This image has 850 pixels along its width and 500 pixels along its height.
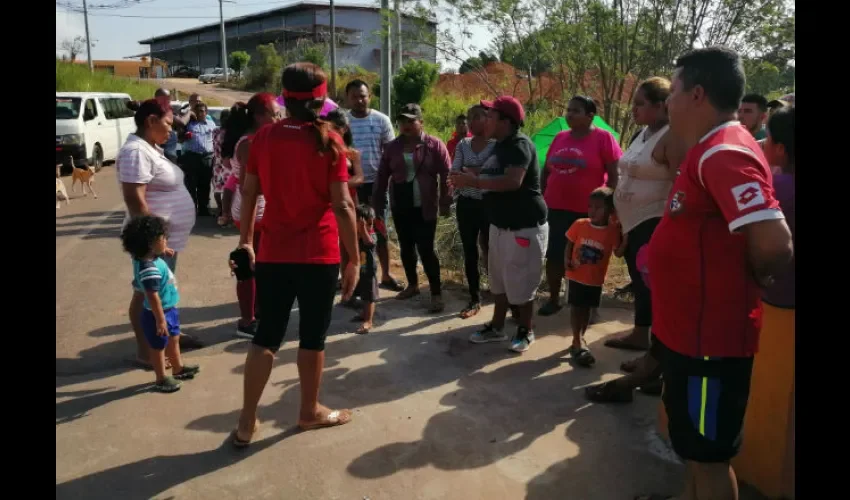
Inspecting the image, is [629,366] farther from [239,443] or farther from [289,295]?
[239,443]

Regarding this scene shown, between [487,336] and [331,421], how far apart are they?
5.44ft

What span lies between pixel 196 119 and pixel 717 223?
8015mm

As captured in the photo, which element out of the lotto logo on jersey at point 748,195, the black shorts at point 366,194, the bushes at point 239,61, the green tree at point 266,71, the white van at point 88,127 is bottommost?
the black shorts at point 366,194

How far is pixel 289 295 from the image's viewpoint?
3201 mm

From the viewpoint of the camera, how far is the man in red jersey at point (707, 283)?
2061mm

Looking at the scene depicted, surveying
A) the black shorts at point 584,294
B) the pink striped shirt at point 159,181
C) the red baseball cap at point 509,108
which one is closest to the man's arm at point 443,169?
the red baseball cap at point 509,108

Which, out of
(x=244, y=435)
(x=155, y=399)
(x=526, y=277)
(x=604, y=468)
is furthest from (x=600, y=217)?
(x=155, y=399)

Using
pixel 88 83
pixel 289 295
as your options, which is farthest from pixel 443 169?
pixel 88 83

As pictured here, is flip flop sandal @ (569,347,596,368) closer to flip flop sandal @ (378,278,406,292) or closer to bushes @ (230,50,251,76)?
flip flop sandal @ (378,278,406,292)

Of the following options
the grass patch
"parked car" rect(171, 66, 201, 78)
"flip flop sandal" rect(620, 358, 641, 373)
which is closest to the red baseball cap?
"flip flop sandal" rect(620, 358, 641, 373)

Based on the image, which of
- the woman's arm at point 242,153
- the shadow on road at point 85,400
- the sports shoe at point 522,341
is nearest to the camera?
the shadow on road at point 85,400

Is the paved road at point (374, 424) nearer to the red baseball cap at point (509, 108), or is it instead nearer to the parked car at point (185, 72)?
the red baseball cap at point (509, 108)

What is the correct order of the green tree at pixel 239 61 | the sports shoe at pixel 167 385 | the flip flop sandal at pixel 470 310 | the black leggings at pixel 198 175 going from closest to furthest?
the sports shoe at pixel 167 385 < the flip flop sandal at pixel 470 310 < the black leggings at pixel 198 175 < the green tree at pixel 239 61

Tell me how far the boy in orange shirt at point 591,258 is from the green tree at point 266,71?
35.5 meters
